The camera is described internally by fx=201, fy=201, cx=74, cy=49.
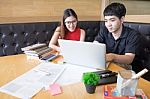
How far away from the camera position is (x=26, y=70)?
4.80ft

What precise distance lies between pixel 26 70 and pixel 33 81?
230mm

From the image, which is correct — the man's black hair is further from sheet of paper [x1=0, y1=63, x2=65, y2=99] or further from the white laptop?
sheet of paper [x1=0, y1=63, x2=65, y2=99]

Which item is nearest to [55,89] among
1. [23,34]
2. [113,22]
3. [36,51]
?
[36,51]

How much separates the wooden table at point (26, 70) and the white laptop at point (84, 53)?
15 cm

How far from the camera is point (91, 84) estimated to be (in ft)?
3.63

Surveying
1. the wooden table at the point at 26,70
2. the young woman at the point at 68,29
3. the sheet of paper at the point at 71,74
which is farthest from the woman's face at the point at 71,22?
the sheet of paper at the point at 71,74

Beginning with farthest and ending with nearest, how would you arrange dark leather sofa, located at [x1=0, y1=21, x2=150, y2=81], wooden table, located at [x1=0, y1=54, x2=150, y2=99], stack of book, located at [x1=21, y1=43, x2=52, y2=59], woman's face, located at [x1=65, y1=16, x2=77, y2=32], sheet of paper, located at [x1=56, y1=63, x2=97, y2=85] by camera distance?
dark leather sofa, located at [x1=0, y1=21, x2=150, y2=81] → woman's face, located at [x1=65, y1=16, x2=77, y2=32] → stack of book, located at [x1=21, y1=43, x2=52, y2=59] → sheet of paper, located at [x1=56, y1=63, x2=97, y2=85] → wooden table, located at [x1=0, y1=54, x2=150, y2=99]

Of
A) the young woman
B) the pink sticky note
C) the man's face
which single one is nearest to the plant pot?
the pink sticky note

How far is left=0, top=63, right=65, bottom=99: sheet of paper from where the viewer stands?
1120 mm

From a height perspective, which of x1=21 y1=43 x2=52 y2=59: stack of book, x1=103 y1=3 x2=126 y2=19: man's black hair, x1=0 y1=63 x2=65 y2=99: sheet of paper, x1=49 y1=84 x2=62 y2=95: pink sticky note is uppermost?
x1=103 y1=3 x2=126 y2=19: man's black hair

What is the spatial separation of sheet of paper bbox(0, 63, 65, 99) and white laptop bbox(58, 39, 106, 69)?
0.38 feet

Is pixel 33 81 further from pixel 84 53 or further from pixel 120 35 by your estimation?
pixel 120 35

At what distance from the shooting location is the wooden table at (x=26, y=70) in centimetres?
110

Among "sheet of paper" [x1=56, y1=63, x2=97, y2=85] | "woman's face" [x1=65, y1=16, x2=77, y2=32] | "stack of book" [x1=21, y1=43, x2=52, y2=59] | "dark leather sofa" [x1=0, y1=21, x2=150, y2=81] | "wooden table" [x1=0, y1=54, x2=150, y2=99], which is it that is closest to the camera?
"wooden table" [x1=0, y1=54, x2=150, y2=99]
